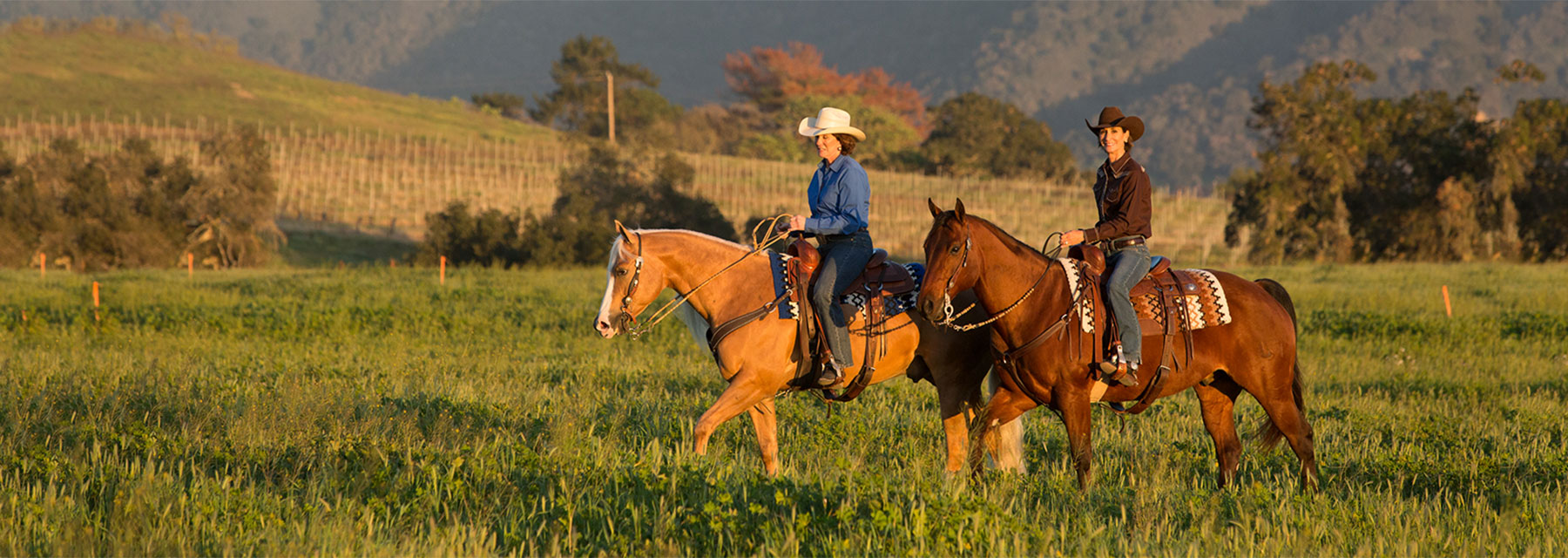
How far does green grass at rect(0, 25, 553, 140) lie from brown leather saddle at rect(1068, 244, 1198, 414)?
82.9 m

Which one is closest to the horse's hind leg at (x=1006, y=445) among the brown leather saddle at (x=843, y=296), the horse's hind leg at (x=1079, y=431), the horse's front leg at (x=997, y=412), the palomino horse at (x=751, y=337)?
the palomino horse at (x=751, y=337)

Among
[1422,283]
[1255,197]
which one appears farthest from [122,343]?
[1255,197]

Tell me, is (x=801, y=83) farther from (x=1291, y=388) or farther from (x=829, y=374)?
(x=829, y=374)

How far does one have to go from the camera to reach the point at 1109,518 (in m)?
6.31

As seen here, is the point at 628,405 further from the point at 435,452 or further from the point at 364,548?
the point at 364,548

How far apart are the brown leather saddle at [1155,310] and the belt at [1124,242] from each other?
9 cm

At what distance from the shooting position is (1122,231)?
7.61 m

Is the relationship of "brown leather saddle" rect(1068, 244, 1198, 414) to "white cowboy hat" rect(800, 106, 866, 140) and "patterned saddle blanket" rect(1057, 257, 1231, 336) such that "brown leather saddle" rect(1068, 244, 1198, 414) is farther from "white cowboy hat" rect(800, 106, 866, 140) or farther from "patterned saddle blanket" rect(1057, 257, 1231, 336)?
"white cowboy hat" rect(800, 106, 866, 140)

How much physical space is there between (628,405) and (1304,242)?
129ft

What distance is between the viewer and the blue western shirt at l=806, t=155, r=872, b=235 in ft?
25.8

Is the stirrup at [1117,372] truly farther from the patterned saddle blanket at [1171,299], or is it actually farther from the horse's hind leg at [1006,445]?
the horse's hind leg at [1006,445]

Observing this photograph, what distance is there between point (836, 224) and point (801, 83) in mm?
138444

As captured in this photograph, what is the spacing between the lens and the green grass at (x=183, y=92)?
8356 centimetres

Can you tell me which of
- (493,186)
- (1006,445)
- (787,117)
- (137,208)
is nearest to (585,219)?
(137,208)
